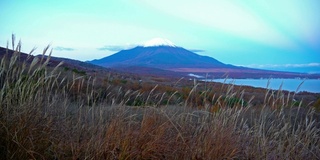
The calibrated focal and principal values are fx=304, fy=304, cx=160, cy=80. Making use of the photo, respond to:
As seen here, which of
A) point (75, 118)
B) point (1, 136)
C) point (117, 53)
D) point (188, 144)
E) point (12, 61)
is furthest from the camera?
point (117, 53)

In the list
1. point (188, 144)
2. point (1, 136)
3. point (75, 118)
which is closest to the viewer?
point (1, 136)

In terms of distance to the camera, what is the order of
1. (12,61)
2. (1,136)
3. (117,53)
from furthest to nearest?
(117,53)
(12,61)
(1,136)

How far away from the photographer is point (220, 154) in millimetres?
3383

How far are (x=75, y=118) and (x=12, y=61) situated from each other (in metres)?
1.30

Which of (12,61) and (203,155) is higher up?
(12,61)

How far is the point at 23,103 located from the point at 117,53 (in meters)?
157

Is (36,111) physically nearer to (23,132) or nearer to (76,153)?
(23,132)

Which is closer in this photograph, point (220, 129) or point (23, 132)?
point (23, 132)

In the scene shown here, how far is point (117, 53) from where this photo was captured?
158625mm

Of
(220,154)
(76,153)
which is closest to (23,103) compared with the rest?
(76,153)

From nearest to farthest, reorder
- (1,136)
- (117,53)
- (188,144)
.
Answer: (1,136)
(188,144)
(117,53)

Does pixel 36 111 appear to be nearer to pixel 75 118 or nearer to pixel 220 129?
pixel 75 118

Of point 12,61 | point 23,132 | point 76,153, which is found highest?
point 12,61

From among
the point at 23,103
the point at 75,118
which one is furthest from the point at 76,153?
Answer: the point at 75,118
